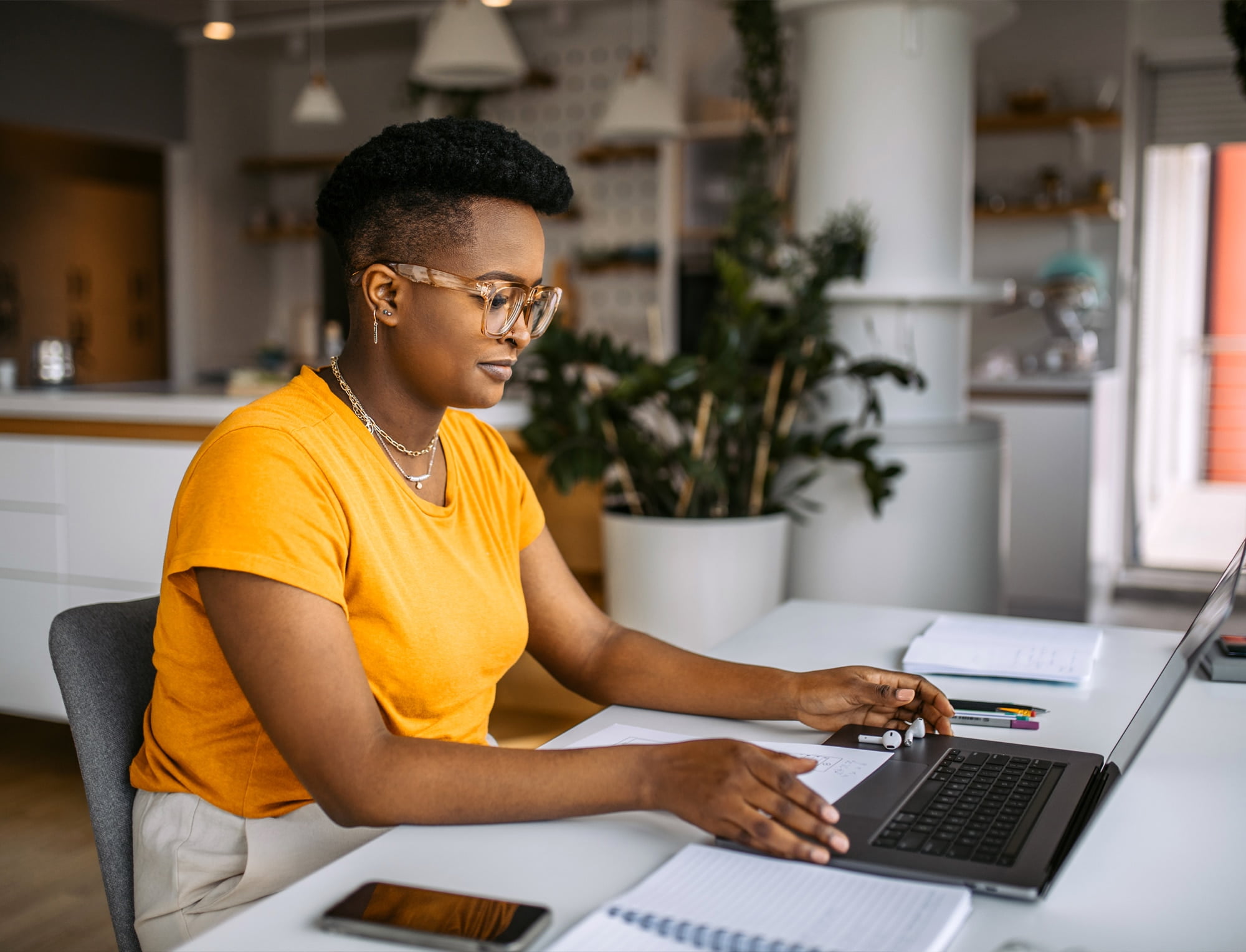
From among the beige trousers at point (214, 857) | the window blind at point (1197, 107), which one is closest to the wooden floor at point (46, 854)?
the beige trousers at point (214, 857)

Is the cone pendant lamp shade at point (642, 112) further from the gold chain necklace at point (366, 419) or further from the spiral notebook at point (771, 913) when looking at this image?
the spiral notebook at point (771, 913)

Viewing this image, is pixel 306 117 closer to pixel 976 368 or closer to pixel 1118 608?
pixel 976 368

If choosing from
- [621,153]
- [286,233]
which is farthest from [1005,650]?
[286,233]

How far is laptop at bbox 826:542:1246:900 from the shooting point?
2.82 feet

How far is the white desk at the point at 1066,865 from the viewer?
0.80 meters

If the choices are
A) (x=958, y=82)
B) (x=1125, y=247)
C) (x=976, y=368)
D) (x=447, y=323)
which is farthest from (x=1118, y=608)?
(x=447, y=323)

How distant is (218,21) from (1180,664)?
6.92 metres

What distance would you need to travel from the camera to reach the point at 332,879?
88 cm

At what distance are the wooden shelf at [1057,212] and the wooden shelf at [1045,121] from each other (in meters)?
0.38

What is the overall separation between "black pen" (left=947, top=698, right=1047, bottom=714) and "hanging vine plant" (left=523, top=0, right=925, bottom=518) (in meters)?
1.79

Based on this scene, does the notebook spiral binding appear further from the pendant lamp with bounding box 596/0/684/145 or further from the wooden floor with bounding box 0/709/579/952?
the pendant lamp with bounding box 596/0/684/145

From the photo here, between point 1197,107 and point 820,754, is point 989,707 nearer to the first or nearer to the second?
point 820,754

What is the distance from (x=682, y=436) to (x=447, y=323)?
2.23 meters

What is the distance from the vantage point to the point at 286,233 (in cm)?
783
